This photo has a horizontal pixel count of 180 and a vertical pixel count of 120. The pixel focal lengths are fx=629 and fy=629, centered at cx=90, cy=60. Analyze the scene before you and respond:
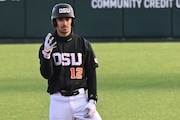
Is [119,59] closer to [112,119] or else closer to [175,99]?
[175,99]

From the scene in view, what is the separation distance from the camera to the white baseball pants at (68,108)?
603cm

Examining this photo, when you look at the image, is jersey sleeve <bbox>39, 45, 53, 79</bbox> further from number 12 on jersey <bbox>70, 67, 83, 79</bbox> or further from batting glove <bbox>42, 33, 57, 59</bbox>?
number 12 on jersey <bbox>70, 67, 83, 79</bbox>

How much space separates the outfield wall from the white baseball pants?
2334cm

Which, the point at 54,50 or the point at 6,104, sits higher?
the point at 54,50

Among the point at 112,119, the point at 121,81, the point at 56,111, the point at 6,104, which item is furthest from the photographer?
the point at 121,81

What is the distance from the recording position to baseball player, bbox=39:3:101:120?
6004mm

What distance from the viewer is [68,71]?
6.09 metres

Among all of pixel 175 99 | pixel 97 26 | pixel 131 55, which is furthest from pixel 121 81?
pixel 97 26

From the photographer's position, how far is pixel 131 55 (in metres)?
21.2

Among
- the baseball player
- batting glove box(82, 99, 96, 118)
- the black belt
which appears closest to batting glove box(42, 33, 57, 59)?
the baseball player

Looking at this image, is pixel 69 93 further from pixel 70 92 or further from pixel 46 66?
pixel 46 66

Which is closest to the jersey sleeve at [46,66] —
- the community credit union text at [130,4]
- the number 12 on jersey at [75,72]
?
the number 12 on jersey at [75,72]

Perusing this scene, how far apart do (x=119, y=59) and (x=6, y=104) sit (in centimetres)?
901

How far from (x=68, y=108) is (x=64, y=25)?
2.61 feet
